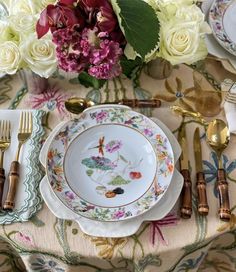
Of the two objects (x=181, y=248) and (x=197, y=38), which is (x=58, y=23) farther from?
(x=181, y=248)

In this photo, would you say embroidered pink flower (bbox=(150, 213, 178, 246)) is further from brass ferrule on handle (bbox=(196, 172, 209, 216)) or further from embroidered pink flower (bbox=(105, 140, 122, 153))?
embroidered pink flower (bbox=(105, 140, 122, 153))

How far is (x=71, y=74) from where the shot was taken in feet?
3.12

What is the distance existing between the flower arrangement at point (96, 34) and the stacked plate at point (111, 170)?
0.12 meters

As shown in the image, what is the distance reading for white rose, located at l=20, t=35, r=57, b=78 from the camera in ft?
2.53

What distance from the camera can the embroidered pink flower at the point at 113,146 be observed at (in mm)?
817

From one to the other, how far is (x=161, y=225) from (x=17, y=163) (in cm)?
28

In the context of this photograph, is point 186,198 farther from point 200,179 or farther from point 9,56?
point 9,56

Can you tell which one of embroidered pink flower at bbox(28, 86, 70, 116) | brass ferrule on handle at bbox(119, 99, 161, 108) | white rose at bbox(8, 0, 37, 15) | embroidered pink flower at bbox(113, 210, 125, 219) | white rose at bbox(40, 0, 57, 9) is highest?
white rose at bbox(40, 0, 57, 9)

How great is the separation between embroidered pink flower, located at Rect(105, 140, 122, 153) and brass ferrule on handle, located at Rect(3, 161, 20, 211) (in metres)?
0.17

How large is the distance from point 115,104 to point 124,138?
0.08 m

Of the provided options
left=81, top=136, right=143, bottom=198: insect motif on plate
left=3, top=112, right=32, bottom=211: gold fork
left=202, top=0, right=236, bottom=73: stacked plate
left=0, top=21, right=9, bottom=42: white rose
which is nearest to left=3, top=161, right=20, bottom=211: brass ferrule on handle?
left=3, top=112, right=32, bottom=211: gold fork

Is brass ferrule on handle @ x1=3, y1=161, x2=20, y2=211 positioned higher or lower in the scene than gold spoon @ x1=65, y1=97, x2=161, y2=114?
lower

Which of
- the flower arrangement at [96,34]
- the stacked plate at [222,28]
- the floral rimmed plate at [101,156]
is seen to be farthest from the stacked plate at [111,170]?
the stacked plate at [222,28]

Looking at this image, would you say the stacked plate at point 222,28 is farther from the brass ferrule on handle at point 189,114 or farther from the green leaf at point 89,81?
the green leaf at point 89,81
